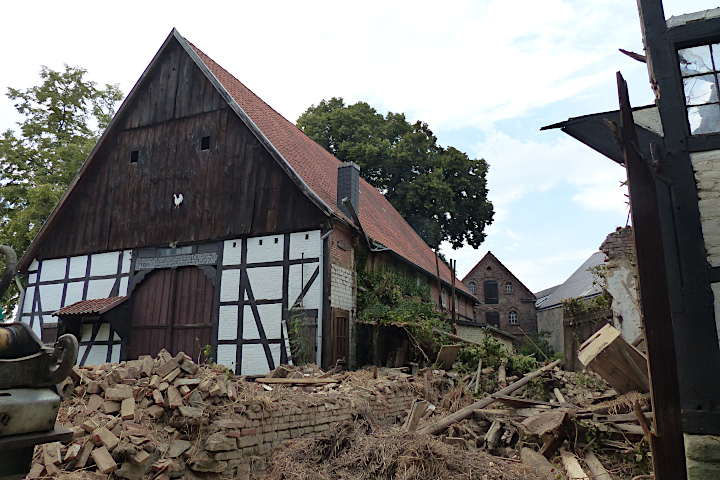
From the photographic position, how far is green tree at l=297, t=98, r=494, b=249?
27375 mm

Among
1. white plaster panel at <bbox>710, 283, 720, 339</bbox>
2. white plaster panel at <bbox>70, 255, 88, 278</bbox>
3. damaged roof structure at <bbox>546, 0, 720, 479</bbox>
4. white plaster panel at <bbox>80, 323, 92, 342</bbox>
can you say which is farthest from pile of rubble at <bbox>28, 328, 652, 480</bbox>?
white plaster panel at <bbox>70, 255, 88, 278</bbox>

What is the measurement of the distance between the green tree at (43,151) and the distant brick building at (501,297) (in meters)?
27.0

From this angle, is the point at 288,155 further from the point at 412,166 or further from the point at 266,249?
the point at 412,166

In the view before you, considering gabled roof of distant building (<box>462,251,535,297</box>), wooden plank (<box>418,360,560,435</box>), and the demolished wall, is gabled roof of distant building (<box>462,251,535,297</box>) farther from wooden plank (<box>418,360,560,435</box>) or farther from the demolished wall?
wooden plank (<box>418,360,560,435</box>)

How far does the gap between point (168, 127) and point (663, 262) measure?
44.3ft

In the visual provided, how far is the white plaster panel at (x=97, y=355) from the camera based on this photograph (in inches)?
560

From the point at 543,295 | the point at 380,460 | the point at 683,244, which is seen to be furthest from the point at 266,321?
the point at 543,295

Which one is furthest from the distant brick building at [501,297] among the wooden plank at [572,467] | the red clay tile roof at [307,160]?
the wooden plank at [572,467]

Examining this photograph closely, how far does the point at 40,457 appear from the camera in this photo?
17.1 ft

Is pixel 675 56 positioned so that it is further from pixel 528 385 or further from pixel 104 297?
pixel 104 297

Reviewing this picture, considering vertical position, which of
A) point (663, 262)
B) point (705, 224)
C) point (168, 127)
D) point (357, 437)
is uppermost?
point (168, 127)

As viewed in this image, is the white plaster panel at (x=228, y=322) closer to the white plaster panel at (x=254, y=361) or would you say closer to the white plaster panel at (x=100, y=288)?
the white plaster panel at (x=254, y=361)

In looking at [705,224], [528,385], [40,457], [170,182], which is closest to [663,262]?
[705,224]

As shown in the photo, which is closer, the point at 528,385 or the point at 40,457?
the point at 40,457
